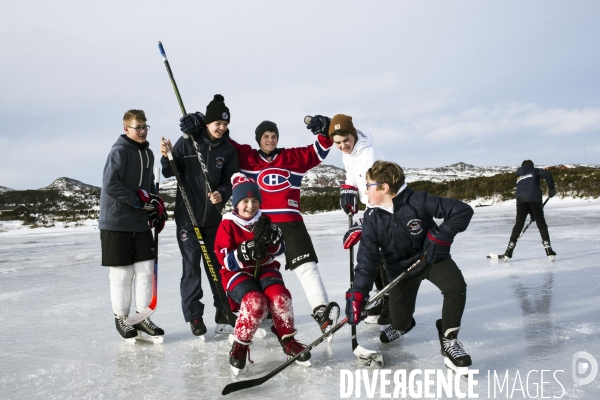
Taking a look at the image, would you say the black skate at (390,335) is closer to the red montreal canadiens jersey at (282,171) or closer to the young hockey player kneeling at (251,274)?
the young hockey player kneeling at (251,274)


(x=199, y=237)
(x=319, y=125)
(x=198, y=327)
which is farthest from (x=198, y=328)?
(x=319, y=125)

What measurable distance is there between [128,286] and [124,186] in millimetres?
628

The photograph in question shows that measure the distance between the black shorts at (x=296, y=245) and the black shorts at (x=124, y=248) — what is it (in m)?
0.86

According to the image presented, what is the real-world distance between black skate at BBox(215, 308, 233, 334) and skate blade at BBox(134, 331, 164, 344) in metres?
0.35

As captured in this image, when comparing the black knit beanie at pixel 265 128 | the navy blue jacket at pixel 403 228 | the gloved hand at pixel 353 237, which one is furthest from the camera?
the black knit beanie at pixel 265 128

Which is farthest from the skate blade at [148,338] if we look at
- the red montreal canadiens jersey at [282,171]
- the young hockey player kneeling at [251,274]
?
the red montreal canadiens jersey at [282,171]

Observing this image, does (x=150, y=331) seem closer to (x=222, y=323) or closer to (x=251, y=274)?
(x=222, y=323)

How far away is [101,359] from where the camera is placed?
8.03ft

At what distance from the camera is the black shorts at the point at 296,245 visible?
276 cm

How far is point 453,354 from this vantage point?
2115mm

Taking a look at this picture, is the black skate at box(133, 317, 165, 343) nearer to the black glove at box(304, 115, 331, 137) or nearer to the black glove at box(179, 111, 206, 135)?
the black glove at box(179, 111, 206, 135)

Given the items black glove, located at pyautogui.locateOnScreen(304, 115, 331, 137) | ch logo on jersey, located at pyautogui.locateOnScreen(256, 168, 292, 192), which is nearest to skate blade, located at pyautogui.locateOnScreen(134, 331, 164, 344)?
ch logo on jersey, located at pyautogui.locateOnScreen(256, 168, 292, 192)

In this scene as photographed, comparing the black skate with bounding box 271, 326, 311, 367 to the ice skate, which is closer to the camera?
the black skate with bounding box 271, 326, 311, 367

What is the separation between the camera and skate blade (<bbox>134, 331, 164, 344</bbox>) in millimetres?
2738
